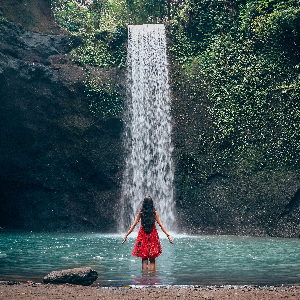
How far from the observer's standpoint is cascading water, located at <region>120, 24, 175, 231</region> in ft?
58.7

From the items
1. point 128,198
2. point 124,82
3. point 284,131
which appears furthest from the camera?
point 124,82

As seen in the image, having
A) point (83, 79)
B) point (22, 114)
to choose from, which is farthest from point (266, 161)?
point (22, 114)

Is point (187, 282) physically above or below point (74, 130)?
below

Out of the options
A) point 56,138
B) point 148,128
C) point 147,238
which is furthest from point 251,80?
point 147,238

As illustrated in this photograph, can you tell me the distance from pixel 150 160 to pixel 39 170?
15.3 ft

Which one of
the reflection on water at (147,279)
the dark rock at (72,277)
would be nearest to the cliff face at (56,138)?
the reflection on water at (147,279)

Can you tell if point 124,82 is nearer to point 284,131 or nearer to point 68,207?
point 68,207

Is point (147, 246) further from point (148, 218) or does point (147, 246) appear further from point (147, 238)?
point (148, 218)

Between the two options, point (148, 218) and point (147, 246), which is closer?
point (147, 246)

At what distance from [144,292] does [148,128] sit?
13880 millimetres

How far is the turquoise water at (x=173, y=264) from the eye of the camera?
6434 millimetres

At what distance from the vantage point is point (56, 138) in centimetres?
1911

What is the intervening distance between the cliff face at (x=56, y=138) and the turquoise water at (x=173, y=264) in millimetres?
7558

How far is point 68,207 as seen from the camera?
62.5 ft
